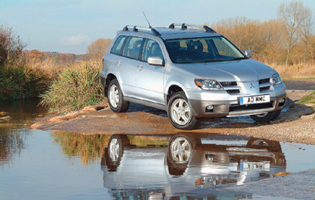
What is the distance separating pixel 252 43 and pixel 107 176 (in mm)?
52410

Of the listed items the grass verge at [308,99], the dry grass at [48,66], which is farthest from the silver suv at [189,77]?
the dry grass at [48,66]

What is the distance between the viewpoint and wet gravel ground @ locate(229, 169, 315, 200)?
5055 millimetres

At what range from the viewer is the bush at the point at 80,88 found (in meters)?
15.9

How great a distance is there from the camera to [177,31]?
1121cm

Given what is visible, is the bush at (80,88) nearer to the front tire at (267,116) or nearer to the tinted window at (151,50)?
the tinted window at (151,50)

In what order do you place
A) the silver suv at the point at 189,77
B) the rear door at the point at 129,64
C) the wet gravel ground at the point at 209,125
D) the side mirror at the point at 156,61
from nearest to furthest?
1. the wet gravel ground at the point at 209,125
2. the silver suv at the point at 189,77
3. the side mirror at the point at 156,61
4. the rear door at the point at 129,64

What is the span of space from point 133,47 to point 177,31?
114cm

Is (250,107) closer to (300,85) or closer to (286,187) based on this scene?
(286,187)

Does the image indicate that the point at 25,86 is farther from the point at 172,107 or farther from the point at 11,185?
the point at 11,185

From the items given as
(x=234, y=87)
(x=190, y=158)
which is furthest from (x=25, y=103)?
(x=190, y=158)

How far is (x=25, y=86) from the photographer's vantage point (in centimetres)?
2172

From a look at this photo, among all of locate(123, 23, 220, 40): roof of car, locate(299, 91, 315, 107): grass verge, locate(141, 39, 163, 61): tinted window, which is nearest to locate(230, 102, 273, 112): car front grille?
locate(141, 39, 163, 61): tinted window

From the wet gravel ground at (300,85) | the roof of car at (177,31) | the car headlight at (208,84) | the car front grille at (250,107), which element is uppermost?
the roof of car at (177,31)

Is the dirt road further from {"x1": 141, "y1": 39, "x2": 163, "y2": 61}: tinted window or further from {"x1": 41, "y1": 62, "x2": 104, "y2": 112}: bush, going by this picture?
{"x1": 41, "y1": 62, "x2": 104, "y2": 112}: bush
